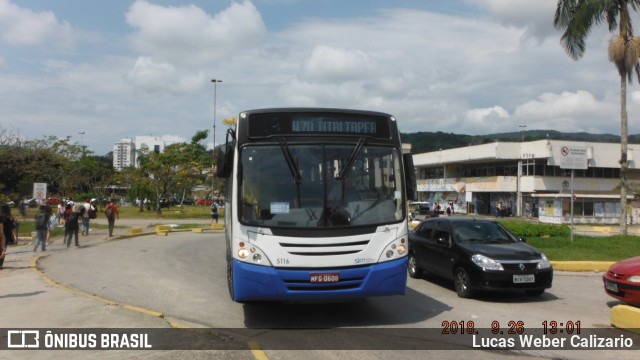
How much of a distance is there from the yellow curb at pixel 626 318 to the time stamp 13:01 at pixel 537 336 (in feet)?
0.71

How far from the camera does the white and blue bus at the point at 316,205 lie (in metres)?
7.40

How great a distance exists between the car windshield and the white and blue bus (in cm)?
346

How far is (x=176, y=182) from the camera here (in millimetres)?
48781

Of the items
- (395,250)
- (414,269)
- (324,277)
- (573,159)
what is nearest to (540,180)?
(573,159)

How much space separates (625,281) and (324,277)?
198 inches

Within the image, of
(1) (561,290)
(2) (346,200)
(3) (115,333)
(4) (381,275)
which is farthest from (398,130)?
(1) (561,290)

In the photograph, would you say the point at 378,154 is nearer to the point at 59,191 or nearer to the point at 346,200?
the point at 346,200

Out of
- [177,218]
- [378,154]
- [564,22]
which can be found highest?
[564,22]

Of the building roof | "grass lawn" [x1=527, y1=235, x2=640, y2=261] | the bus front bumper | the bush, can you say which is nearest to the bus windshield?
the bus front bumper

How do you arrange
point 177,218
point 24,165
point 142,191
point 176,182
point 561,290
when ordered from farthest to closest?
point 142,191 → point 176,182 → point 177,218 → point 24,165 → point 561,290

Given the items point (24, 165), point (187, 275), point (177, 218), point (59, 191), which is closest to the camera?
point (187, 275)

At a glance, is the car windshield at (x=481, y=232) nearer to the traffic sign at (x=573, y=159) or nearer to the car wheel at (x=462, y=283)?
the car wheel at (x=462, y=283)

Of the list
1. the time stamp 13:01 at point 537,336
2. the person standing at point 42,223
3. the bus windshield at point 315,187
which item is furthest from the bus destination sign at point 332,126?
the person standing at point 42,223

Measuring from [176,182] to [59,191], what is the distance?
16.0 m
